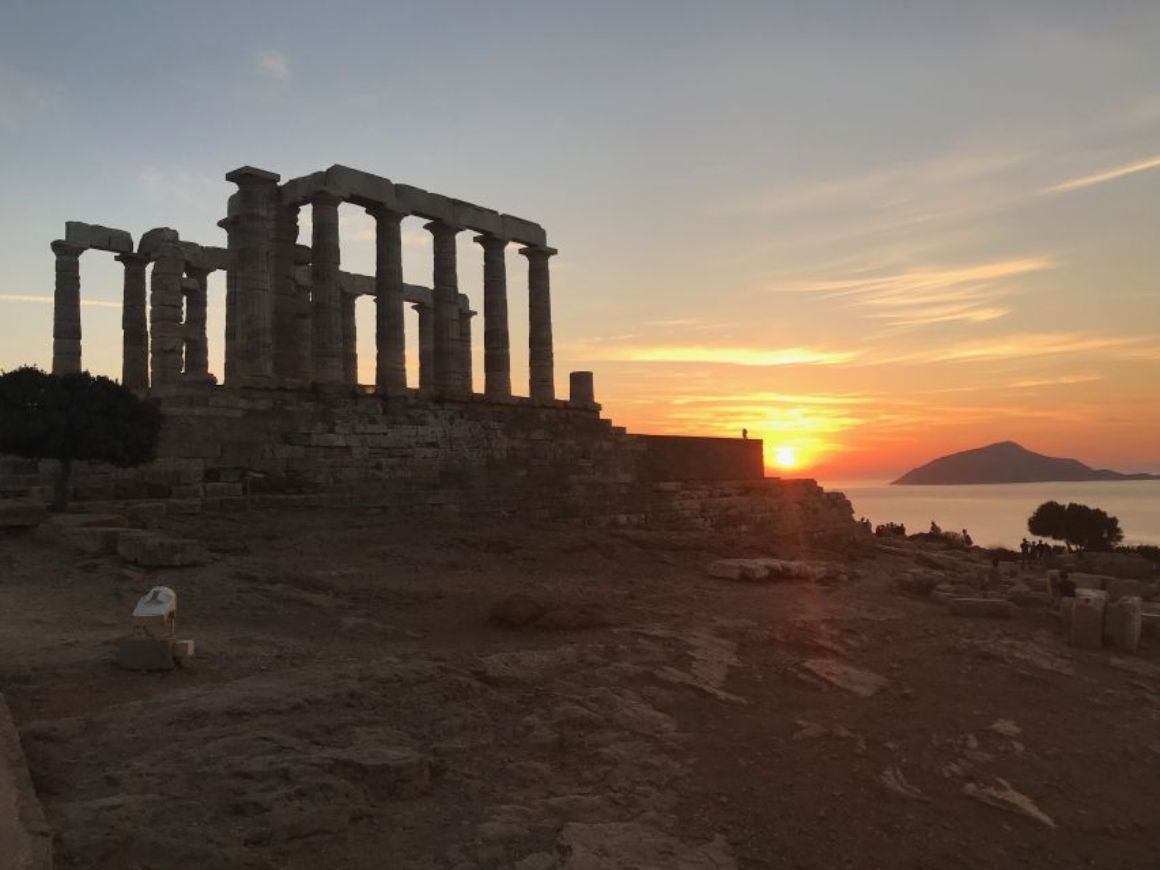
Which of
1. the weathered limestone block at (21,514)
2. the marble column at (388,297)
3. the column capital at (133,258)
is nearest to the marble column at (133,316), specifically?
the column capital at (133,258)

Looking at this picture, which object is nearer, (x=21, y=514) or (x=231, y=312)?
(x=21, y=514)

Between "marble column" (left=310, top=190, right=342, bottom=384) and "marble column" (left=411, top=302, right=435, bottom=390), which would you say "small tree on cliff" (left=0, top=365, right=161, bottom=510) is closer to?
"marble column" (left=310, top=190, right=342, bottom=384)

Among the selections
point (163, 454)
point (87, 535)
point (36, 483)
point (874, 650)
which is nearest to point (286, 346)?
point (163, 454)

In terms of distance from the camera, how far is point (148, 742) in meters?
6.38

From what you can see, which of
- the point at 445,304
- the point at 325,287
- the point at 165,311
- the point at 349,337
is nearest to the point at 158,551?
the point at 325,287

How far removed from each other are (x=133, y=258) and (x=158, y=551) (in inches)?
656

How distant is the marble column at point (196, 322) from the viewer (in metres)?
28.3

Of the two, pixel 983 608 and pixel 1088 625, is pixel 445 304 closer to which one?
pixel 983 608

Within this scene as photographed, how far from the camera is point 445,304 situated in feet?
81.8

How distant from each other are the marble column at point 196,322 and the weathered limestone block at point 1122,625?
25397 mm

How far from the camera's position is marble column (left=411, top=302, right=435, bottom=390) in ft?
99.8

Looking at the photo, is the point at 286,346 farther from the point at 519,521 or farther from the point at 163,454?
the point at 519,521

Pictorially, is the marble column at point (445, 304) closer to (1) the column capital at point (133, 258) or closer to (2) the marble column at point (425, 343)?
(2) the marble column at point (425, 343)

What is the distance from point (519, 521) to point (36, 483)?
10475 mm
